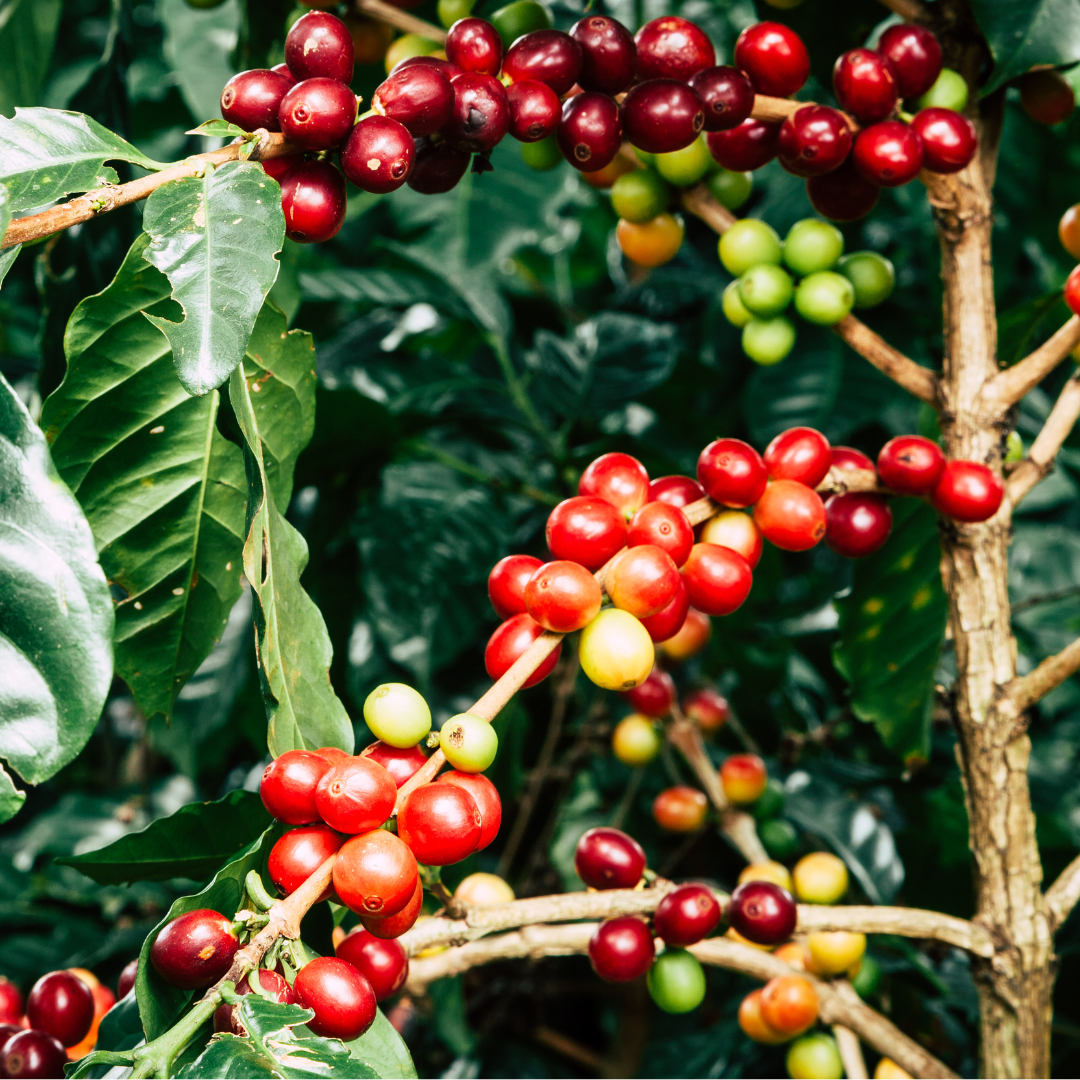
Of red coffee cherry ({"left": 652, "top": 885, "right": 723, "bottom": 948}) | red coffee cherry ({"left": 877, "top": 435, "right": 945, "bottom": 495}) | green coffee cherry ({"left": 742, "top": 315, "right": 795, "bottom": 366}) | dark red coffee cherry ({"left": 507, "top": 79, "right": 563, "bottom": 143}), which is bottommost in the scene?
red coffee cherry ({"left": 652, "top": 885, "right": 723, "bottom": 948})

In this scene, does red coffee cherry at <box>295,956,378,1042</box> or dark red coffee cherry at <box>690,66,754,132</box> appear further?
dark red coffee cherry at <box>690,66,754,132</box>

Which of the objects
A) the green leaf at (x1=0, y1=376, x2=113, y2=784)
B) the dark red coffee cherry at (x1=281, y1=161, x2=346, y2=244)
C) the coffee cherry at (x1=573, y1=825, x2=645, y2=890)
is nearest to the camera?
the green leaf at (x1=0, y1=376, x2=113, y2=784)

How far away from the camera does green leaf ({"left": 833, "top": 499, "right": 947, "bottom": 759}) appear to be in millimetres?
822

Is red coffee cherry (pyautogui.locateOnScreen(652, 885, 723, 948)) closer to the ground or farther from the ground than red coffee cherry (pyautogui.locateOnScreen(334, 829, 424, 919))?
closer to the ground

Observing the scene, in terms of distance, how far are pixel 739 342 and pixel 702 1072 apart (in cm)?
99

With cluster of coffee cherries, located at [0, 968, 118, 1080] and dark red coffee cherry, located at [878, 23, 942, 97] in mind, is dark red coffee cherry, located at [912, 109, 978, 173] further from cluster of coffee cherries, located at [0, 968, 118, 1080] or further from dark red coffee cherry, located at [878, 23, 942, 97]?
cluster of coffee cherries, located at [0, 968, 118, 1080]

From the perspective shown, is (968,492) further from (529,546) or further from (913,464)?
(529,546)

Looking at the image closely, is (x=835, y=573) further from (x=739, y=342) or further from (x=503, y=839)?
(x=503, y=839)

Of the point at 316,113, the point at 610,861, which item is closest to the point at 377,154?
the point at 316,113

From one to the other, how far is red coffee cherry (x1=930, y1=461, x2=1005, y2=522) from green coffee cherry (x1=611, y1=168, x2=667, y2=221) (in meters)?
0.29

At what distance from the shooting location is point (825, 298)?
2.36 feet

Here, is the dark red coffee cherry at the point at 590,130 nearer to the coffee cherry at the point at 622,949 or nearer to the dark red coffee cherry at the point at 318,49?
the dark red coffee cherry at the point at 318,49

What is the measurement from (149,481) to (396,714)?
0.27 m

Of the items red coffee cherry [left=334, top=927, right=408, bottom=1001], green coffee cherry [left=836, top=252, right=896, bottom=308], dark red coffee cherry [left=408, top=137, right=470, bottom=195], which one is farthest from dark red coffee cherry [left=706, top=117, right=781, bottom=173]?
red coffee cherry [left=334, top=927, right=408, bottom=1001]
